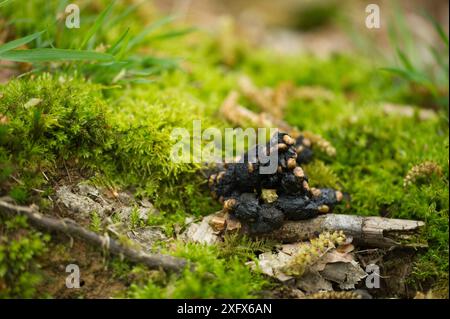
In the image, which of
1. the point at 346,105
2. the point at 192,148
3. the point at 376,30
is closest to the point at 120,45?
the point at 192,148

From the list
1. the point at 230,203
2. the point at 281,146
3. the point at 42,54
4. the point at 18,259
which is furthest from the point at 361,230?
the point at 42,54

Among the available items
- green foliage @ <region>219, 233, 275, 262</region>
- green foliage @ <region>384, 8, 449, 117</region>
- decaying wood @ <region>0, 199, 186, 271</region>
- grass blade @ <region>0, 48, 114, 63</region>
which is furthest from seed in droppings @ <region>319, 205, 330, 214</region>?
grass blade @ <region>0, 48, 114, 63</region>

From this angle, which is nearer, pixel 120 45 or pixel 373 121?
pixel 120 45

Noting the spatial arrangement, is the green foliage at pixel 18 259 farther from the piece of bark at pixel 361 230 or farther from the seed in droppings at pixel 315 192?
the seed in droppings at pixel 315 192

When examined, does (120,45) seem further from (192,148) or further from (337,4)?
(337,4)

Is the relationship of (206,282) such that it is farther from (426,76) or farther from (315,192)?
(426,76)

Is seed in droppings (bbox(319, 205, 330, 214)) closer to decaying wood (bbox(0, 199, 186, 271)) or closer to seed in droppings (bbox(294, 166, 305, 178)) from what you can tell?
seed in droppings (bbox(294, 166, 305, 178))
